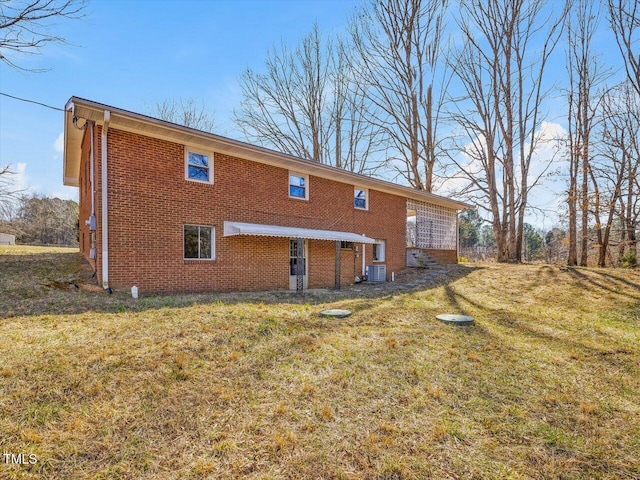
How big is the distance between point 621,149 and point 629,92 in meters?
3.54

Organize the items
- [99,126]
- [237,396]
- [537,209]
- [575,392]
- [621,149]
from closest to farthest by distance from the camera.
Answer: [237,396] < [575,392] < [99,126] < [621,149] < [537,209]

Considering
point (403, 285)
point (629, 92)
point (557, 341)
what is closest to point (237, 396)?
point (557, 341)

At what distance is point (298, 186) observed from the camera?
14000 mm

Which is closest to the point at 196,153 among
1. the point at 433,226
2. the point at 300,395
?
the point at 300,395

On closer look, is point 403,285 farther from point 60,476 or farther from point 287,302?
point 60,476

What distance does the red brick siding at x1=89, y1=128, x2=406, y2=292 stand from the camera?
376 inches

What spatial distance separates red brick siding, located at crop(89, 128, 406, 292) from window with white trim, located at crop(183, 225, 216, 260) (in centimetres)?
18

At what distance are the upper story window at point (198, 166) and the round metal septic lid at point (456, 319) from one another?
328 inches

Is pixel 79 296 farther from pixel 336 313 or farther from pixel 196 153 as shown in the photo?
pixel 336 313

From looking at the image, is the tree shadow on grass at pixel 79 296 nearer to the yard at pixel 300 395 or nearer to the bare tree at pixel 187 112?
the yard at pixel 300 395

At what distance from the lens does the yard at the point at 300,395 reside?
320cm

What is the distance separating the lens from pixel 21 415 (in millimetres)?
3557

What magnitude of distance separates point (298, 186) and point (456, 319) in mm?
8266

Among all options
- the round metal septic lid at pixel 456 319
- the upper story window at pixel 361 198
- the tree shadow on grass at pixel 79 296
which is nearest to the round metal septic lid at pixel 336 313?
the tree shadow on grass at pixel 79 296
